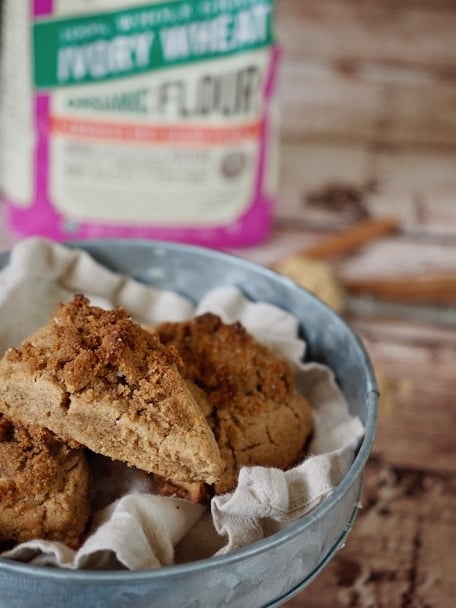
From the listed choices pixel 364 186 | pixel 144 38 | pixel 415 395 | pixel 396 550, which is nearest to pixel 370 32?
pixel 364 186

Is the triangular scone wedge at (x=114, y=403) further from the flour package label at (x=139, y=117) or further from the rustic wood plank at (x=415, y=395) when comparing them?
the flour package label at (x=139, y=117)

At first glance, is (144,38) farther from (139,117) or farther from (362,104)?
(362,104)

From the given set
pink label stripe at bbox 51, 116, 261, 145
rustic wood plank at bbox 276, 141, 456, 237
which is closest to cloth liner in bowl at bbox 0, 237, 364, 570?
pink label stripe at bbox 51, 116, 261, 145

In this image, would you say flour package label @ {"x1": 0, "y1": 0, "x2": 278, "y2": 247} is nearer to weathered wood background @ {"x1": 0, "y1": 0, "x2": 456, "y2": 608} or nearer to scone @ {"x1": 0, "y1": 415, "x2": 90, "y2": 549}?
weathered wood background @ {"x1": 0, "y1": 0, "x2": 456, "y2": 608}

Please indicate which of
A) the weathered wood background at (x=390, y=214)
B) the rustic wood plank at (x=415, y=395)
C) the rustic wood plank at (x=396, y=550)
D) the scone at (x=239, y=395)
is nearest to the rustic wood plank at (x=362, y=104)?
the weathered wood background at (x=390, y=214)

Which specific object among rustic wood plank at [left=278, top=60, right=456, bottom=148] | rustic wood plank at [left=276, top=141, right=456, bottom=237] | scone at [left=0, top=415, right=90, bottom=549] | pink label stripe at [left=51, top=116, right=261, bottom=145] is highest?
pink label stripe at [left=51, top=116, right=261, bottom=145]

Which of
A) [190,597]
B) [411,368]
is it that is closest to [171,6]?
[411,368]
